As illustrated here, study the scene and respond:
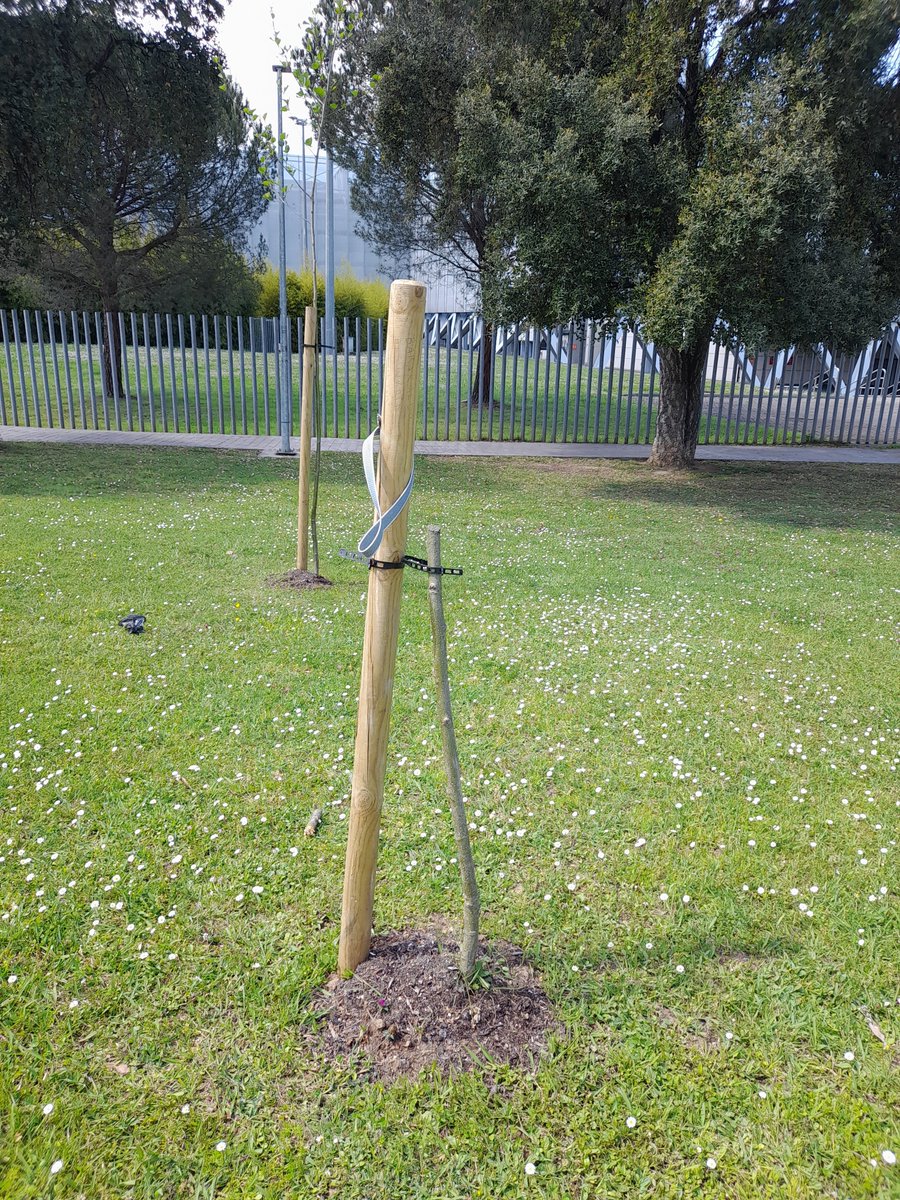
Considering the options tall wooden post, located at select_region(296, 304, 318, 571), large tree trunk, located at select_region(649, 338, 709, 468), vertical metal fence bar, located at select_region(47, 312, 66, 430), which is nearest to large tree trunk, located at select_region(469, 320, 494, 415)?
large tree trunk, located at select_region(649, 338, 709, 468)

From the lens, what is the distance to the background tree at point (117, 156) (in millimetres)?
11578

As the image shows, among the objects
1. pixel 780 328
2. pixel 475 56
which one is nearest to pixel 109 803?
pixel 780 328

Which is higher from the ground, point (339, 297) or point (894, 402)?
point (339, 297)

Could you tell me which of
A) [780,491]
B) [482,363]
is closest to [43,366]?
[482,363]

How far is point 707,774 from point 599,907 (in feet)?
3.63

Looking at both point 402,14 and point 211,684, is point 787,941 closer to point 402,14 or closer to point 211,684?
point 211,684

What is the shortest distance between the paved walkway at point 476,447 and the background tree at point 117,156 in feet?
7.02

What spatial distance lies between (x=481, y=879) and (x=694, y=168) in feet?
32.5

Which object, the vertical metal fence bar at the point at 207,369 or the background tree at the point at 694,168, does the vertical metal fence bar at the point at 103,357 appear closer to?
the vertical metal fence bar at the point at 207,369

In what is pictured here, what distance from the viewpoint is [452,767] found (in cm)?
223

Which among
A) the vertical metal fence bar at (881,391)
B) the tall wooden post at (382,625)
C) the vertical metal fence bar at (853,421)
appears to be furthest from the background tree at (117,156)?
the vertical metal fence bar at (881,391)

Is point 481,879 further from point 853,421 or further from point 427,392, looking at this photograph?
point 853,421

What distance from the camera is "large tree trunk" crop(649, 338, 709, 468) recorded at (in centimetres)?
1198

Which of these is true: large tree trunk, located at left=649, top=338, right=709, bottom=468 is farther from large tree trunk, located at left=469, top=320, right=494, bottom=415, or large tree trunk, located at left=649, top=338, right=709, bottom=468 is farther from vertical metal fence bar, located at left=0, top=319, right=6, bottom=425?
vertical metal fence bar, located at left=0, top=319, right=6, bottom=425
